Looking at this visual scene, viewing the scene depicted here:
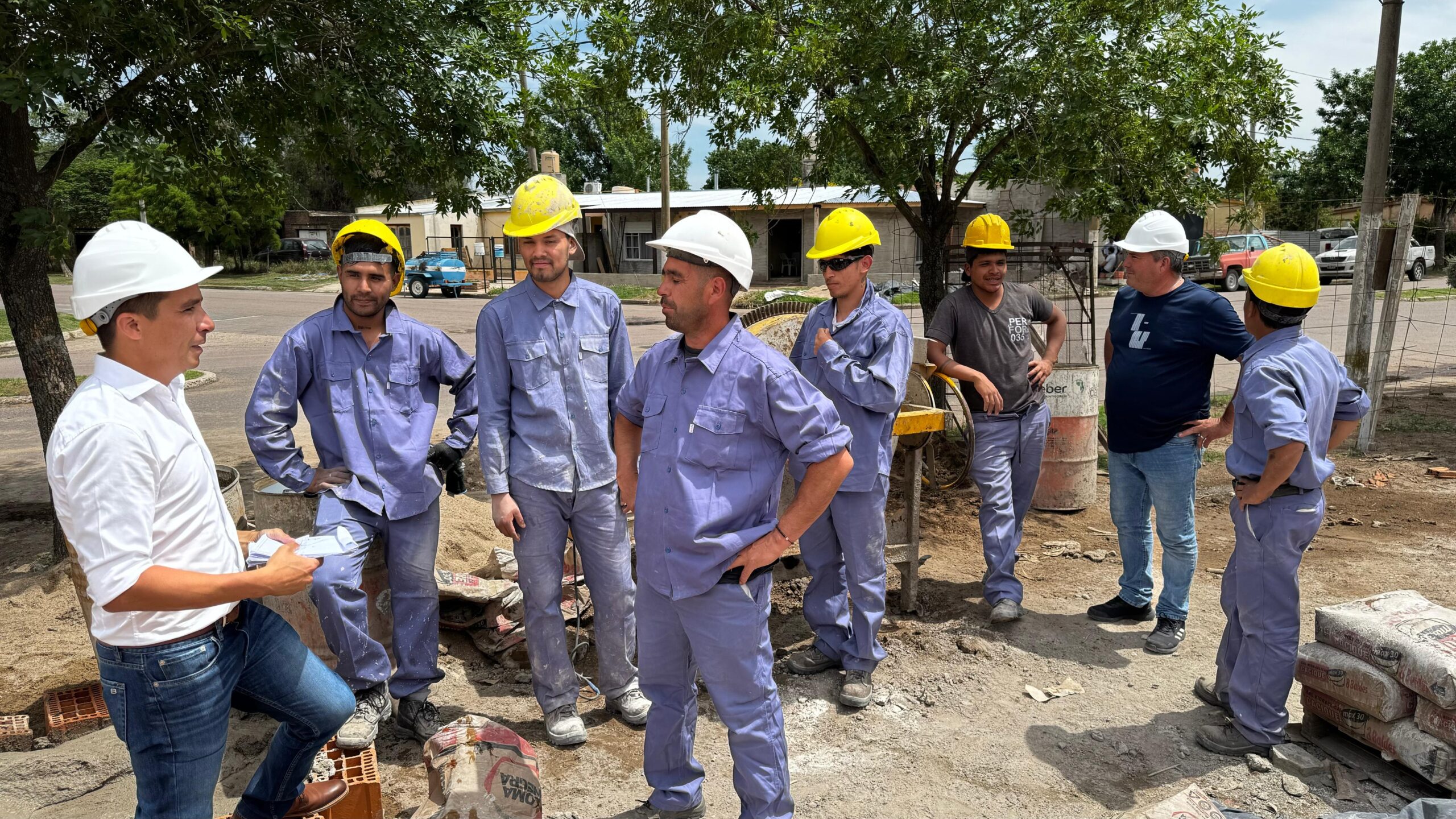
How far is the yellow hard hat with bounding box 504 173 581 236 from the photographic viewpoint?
12.3 ft

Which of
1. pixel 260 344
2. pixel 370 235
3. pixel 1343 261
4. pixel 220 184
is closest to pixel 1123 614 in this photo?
pixel 370 235

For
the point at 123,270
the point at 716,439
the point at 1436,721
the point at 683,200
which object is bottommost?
the point at 1436,721

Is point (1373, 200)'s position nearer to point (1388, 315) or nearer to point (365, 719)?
point (1388, 315)

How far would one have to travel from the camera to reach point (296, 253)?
43031 mm

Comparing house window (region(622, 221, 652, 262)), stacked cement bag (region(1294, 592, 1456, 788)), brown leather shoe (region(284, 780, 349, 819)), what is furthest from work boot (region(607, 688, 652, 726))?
house window (region(622, 221, 652, 262))

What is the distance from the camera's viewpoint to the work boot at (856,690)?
427 cm

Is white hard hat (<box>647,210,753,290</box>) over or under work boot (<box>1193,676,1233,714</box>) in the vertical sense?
over

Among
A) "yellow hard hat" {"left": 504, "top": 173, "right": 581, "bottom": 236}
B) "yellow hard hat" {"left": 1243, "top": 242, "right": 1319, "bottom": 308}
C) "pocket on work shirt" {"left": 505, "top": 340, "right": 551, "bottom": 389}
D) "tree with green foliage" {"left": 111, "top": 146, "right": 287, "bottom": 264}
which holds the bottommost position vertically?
"pocket on work shirt" {"left": 505, "top": 340, "right": 551, "bottom": 389}

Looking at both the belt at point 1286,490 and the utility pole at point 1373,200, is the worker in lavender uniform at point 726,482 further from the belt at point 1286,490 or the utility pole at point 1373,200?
the utility pole at point 1373,200

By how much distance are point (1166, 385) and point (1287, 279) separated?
1.03 meters

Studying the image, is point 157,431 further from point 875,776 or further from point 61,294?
point 61,294

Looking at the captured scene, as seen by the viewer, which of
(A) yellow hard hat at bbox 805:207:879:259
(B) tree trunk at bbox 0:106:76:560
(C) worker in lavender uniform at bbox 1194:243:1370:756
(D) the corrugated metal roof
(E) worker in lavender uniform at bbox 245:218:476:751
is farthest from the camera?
(D) the corrugated metal roof

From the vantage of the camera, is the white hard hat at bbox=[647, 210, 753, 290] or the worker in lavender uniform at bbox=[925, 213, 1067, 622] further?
the worker in lavender uniform at bbox=[925, 213, 1067, 622]

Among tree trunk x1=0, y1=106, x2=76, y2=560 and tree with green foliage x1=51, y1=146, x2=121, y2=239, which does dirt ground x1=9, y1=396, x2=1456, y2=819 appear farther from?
tree with green foliage x1=51, y1=146, x2=121, y2=239
